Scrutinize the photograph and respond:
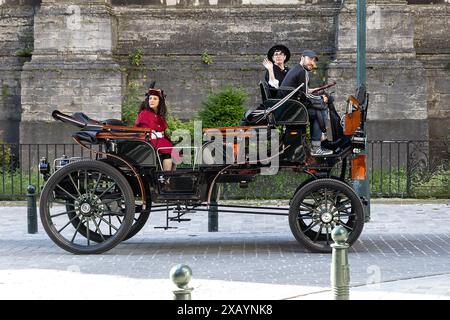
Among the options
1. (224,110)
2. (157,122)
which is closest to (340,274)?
(157,122)

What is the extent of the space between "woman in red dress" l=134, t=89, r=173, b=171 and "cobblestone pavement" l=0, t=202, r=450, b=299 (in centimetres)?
114

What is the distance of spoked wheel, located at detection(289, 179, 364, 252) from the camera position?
1197 centimetres

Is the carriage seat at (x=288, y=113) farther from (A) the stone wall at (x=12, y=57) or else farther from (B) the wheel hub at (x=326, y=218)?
(A) the stone wall at (x=12, y=57)

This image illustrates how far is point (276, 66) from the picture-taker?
42.7ft

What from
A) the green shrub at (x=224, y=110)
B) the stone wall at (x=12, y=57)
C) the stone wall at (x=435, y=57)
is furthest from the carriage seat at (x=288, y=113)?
the stone wall at (x=12, y=57)

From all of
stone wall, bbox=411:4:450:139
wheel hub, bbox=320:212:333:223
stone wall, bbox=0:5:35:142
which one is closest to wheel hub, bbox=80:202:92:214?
wheel hub, bbox=320:212:333:223

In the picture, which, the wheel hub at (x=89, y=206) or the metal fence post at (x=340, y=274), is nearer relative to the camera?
the metal fence post at (x=340, y=274)

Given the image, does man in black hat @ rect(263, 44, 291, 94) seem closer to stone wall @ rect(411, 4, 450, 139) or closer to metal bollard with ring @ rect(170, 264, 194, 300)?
metal bollard with ring @ rect(170, 264, 194, 300)

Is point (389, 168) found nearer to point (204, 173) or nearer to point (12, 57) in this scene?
point (204, 173)

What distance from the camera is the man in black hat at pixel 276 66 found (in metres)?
12.9

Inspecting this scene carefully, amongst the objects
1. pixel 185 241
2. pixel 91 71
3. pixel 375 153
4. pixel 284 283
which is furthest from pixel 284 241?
pixel 91 71

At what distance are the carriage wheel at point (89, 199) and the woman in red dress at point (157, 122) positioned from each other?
634mm

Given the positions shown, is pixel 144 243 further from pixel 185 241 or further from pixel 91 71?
pixel 91 71

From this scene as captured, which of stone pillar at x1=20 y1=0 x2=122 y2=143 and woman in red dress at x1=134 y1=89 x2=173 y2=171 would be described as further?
stone pillar at x1=20 y1=0 x2=122 y2=143
